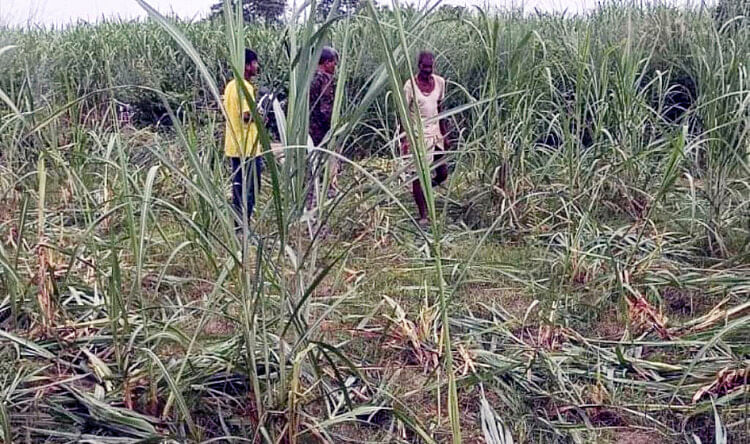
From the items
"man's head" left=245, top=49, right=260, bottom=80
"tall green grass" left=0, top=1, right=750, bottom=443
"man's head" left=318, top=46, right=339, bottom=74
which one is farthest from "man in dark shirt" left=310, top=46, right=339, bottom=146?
"tall green grass" left=0, top=1, right=750, bottom=443

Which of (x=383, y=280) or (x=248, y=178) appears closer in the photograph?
(x=248, y=178)

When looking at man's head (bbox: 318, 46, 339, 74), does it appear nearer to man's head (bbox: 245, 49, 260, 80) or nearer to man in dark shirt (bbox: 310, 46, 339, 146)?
man in dark shirt (bbox: 310, 46, 339, 146)

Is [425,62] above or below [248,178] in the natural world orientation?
above

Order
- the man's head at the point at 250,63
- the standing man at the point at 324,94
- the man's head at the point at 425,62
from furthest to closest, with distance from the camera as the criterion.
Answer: the standing man at the point at 324,94 < the man's head at the point at 425,62 < the man's head at the point at 250,63

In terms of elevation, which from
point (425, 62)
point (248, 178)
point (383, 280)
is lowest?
point (383, 280)

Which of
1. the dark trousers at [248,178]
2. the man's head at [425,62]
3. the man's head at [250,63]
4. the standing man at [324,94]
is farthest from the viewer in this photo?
the standing man at [324,94]

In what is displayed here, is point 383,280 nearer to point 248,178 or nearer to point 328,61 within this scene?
point 248,178

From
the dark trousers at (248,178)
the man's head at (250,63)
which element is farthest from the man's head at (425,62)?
the dark trousers at (248,178)

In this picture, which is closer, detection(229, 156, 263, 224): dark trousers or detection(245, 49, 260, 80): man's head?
detection(229, 156, 263, 224): dark trousers

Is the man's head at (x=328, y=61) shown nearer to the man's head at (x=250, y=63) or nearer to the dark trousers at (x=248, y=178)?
the man's head at (x=250, y=63)

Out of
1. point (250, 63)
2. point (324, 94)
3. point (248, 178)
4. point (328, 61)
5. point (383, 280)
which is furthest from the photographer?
point (328, 61)

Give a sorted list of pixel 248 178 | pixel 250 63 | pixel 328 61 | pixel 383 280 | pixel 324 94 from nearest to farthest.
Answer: pixel 248 178, pixel 383 280, pixel 250 63, pixel 324 94, pixel 328 61

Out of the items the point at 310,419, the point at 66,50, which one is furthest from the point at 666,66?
the point at 66,50

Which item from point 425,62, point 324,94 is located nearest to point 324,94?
point 324,94
